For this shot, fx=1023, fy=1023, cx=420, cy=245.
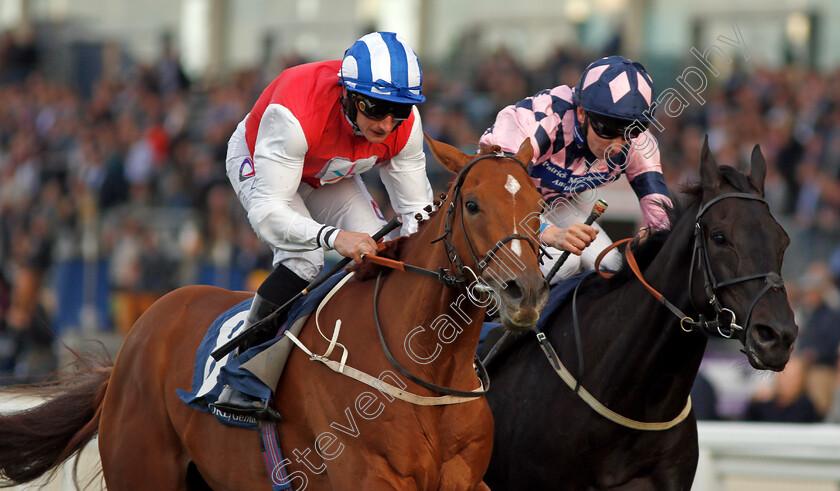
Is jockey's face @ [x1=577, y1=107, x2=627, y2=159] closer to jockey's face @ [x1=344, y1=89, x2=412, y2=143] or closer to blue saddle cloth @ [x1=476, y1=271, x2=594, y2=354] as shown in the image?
blue saddle cloth @ [x1=476, y1=271, x2=594, y2=354]

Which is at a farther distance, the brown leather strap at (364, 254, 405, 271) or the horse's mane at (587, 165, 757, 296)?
the horse's mane at (587, 165, 757, 296)

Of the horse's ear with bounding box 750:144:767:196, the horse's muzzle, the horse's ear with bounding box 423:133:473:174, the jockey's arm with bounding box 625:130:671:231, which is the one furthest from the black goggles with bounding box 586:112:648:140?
the horse's muzzle

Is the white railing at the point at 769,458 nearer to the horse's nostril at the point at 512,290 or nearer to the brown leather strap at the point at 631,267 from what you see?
the brown leather strap at the point at 631,267

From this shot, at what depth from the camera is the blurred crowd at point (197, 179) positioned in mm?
8805

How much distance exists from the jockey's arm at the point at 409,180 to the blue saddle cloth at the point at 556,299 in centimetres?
56

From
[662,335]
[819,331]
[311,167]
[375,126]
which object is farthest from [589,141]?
[819,331]

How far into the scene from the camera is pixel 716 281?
11.2 feet

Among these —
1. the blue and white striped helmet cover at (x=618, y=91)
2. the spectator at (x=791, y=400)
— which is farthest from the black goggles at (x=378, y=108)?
the spectator at (x=791, y=400)

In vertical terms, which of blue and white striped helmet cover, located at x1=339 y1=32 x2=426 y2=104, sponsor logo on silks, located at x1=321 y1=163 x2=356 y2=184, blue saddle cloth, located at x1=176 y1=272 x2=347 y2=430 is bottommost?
blue saddle cloth, located at x1=176 y1=272 x2=347 y2=430

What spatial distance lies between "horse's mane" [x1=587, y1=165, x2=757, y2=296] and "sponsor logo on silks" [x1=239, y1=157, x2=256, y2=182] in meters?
1.44

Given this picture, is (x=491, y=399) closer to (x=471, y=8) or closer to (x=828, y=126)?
(x=828, y=126)

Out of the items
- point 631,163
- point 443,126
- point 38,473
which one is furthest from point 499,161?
point 443,126

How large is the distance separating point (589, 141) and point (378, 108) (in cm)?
105

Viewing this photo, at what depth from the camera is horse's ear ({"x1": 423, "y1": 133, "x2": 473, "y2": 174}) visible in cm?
326
